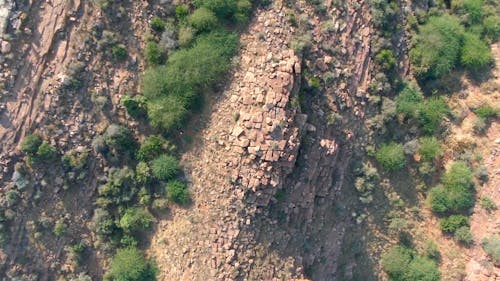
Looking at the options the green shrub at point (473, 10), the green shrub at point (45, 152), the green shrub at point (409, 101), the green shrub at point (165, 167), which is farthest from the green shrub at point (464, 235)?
the green shrub at point (45, 152)

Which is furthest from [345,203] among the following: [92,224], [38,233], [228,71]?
[38,233]

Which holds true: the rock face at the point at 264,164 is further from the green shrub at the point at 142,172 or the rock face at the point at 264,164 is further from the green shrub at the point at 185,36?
the green shrub at the point at 185,36

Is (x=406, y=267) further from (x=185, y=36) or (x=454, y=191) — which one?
(x=185, y=36)

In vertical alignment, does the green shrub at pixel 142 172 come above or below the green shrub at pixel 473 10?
below

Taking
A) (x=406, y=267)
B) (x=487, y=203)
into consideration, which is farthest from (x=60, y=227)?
(x=487, y=203)

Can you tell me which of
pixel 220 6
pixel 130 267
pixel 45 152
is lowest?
pixel 130 267
